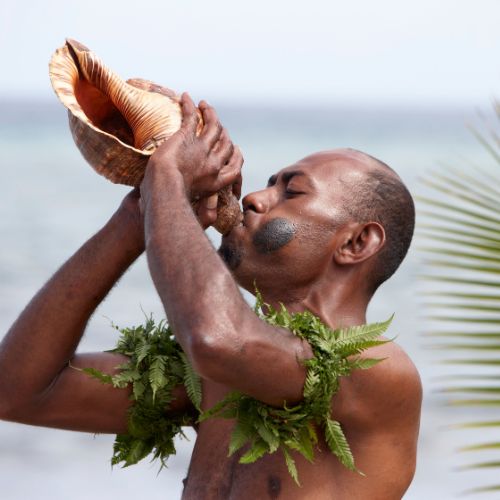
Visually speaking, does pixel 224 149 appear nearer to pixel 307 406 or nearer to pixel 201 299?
pixel 201 299

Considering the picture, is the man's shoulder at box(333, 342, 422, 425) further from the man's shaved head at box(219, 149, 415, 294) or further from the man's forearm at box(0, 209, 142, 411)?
the man's forearm at box(0, 209, 142, 411)

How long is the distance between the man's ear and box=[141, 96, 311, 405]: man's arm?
0.41 m

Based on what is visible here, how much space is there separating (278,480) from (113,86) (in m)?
0.98

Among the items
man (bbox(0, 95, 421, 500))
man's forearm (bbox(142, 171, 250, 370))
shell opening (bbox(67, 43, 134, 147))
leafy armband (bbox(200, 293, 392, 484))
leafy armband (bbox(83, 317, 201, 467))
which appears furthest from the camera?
leafy armband (bbox(83, 317, 201, 467))

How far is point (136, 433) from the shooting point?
3494 millimetres

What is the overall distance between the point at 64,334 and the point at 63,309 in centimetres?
6

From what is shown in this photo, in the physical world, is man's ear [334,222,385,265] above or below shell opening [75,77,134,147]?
below

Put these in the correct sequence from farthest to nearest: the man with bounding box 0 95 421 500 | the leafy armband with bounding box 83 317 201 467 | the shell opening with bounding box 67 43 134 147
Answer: the leafy armband with bounding box 83 317 201 467, the shell opening with bounding box 67 43 134 147, the man with bounding box 0 95 421 500

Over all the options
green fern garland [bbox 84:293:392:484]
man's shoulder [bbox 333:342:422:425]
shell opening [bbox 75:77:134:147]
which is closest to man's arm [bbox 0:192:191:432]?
shell opening [bbox 75:77:134:147]

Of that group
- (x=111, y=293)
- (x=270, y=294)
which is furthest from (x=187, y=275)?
(x=111, y=293)

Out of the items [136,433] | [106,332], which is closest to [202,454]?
[136,433]

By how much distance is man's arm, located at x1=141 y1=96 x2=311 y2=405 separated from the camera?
9.18 feet

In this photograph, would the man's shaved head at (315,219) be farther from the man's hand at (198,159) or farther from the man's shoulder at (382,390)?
the man's shoulder at (382,390)

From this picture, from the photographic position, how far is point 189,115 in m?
3.14
